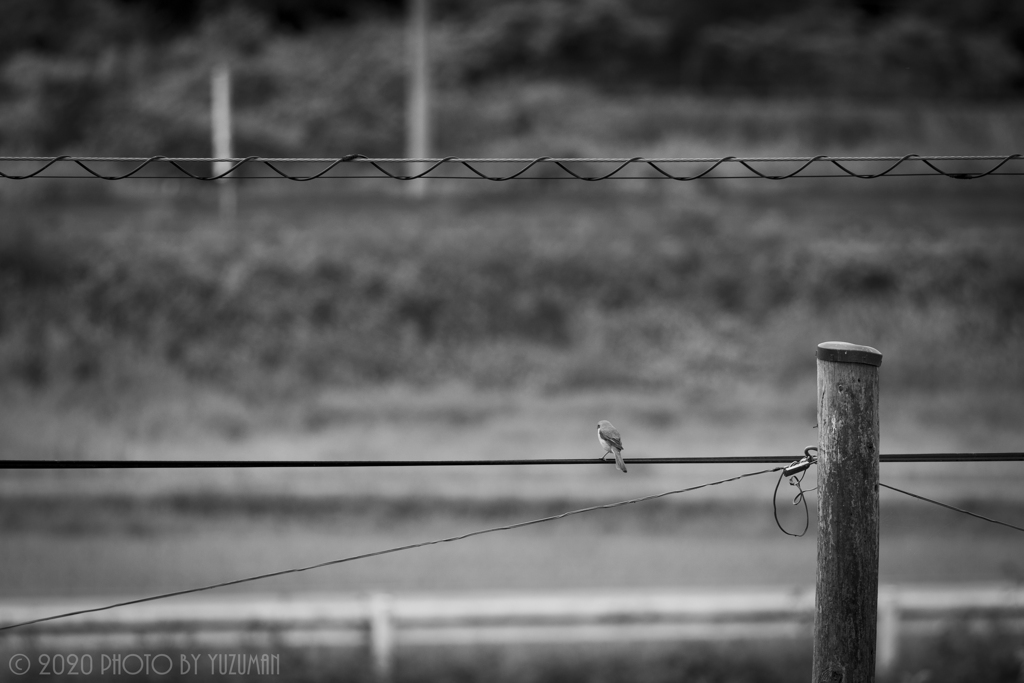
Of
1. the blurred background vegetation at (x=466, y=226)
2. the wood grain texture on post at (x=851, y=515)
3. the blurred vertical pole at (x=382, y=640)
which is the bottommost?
the blurred vertical pole at (x=382, y=640)

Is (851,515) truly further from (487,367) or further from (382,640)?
(487,367)

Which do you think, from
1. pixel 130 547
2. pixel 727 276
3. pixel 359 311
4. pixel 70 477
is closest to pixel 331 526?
pixel 130 547

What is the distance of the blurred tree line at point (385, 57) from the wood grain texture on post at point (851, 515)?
1922 centimetres

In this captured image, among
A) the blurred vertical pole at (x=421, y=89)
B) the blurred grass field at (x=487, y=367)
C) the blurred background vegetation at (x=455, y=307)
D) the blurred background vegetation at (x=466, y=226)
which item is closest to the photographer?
the blurred grass field at (x=487, y=367)

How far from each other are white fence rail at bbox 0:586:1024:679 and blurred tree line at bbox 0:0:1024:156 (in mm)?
14911

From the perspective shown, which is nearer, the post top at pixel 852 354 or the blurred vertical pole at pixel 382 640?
the post top at pixel 852 354

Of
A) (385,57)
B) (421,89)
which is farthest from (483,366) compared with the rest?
(385,57)

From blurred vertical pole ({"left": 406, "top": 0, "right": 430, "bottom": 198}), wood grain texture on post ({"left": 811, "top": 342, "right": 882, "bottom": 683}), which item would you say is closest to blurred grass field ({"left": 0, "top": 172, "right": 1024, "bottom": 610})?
blurred vertical pole ({"left": 406, "top": 0, "right": 430, "bottom": 198})

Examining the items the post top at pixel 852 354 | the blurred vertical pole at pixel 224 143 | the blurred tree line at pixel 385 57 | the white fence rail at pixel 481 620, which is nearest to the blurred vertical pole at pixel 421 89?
the blurred tree line at pixel 385 57

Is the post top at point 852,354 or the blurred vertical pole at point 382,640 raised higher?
the post top at point 852,354

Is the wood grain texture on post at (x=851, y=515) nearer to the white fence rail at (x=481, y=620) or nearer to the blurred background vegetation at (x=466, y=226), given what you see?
the white fence rail at (x=481, y=620)

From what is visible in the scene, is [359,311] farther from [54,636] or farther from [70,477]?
[54,636]

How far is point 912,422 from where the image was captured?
578 inches

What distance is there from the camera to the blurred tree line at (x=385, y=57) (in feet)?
68.6
